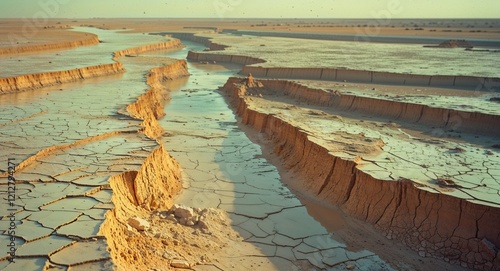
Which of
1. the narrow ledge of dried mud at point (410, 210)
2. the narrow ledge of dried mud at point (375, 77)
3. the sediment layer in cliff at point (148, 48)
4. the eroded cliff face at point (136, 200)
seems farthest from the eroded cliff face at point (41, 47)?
the narrow ledge of dried mud at point (410, 210)

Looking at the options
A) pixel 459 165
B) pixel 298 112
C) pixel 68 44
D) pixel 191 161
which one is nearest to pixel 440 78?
pixel 298 112

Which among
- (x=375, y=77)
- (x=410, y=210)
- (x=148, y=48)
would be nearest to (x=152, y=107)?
(x=375, y=77)

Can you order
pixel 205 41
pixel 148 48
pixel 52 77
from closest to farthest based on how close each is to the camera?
pixel 52 77 → pixel 148 48 → pixel 205 41

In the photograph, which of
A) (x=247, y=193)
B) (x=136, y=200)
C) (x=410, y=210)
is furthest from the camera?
(x=247, y=193)

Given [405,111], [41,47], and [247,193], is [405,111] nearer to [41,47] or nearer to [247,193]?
[247,193]

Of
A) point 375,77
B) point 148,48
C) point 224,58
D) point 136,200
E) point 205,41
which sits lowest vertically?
point 136,200

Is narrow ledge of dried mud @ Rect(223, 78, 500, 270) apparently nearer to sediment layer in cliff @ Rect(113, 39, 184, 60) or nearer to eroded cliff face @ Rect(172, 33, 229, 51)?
sediment layer in cliff @ Rect(113, 39, 184, 60)
